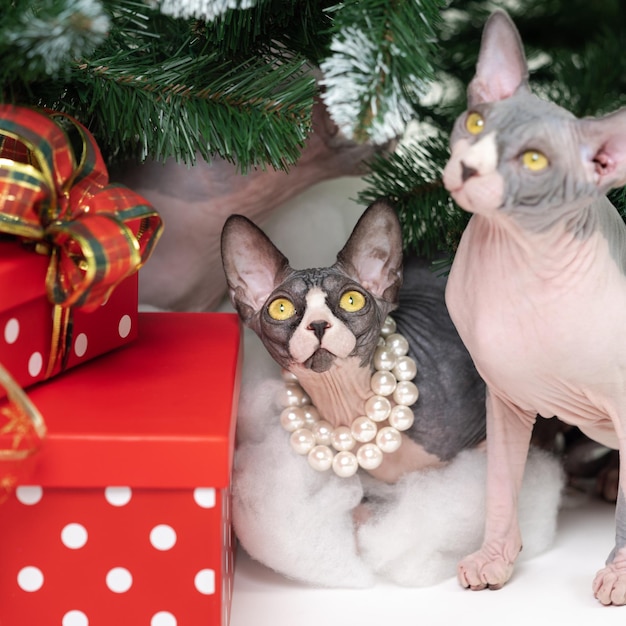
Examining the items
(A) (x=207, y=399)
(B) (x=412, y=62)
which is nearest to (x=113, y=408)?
(A) (x=207, y=399)

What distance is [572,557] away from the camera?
0.72 meters

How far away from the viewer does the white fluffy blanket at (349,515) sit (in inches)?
27.1

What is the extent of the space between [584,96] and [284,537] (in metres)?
0.47

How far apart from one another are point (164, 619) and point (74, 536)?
0.08 meters

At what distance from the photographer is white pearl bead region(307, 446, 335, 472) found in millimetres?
701

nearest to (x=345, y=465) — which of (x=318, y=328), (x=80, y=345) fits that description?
(x=318, y=328)

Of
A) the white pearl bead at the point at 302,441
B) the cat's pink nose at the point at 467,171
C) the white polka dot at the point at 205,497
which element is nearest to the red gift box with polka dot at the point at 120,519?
the white polka dot at the point at 205,497

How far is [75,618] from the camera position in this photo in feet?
1.95

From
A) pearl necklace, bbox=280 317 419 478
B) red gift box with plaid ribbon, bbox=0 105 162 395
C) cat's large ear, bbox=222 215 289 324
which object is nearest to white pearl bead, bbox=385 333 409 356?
pearl necklace, bbox=280 317 419 478

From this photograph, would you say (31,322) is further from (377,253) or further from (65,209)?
(377,253)

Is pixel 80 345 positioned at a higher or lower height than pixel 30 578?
higher

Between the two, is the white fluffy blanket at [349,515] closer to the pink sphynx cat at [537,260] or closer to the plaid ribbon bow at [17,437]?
the pink sphynx cat at [537,260]

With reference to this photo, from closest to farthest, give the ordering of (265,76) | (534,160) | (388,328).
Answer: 1. (534,160)
2. (265,76)
3. (388,328)

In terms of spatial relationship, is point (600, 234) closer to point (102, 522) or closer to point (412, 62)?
point (412, 62)
